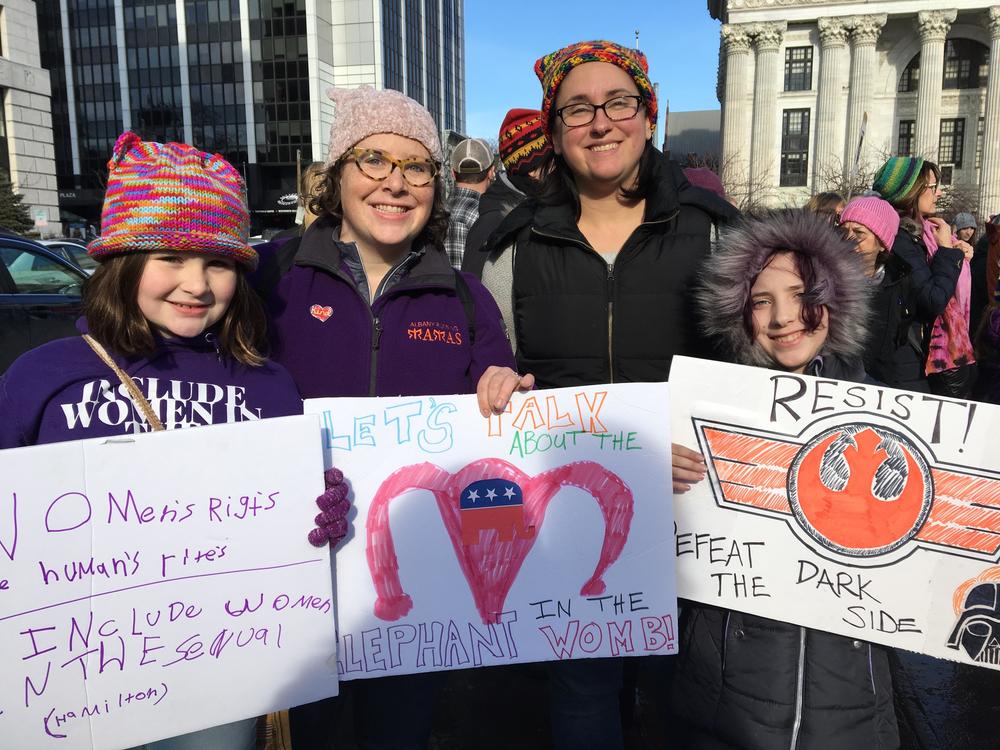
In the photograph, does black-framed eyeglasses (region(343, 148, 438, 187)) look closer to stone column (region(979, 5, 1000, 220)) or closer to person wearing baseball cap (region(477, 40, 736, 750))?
person wearing baseball cap (region(477, 40, 736, 750))

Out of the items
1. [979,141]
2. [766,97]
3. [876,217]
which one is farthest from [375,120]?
[979,141]

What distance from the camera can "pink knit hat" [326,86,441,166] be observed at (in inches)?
78.9

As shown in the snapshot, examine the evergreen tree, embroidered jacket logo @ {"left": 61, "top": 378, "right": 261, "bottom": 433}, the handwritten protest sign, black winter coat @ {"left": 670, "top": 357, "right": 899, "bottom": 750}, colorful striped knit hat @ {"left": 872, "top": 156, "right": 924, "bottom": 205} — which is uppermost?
the evergreen tree

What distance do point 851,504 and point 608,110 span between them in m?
1.36

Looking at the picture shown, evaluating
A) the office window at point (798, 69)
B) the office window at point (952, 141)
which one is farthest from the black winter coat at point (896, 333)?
the office window at point (952, 141)

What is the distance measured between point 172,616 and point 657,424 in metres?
1.30

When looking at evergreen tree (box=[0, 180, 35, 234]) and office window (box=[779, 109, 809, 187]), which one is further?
office window (box=[779, 109, 809, 187])

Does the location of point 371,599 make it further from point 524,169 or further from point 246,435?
point 524,169

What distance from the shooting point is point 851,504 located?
183 centimetres

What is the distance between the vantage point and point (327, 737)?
2533 mm

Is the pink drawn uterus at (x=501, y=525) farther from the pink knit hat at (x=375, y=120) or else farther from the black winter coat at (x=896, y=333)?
the black winter coat at (x=896, y=333)

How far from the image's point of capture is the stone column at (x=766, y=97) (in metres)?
46.9

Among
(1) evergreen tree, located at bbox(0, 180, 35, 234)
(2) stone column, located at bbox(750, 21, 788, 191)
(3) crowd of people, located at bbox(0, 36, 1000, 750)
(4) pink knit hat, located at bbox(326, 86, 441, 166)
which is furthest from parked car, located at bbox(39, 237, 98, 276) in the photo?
(2) stone column, located at bbox(750, 21, 788, 191)

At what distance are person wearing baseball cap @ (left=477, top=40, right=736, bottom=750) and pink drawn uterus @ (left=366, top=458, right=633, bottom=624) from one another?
40cm
